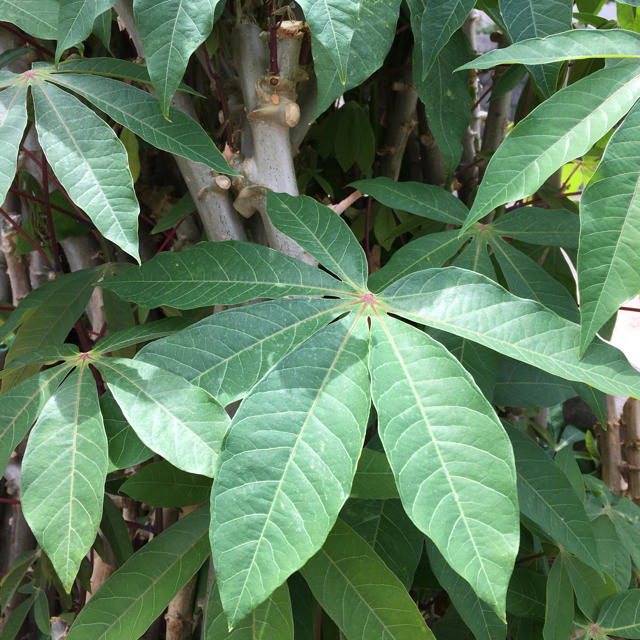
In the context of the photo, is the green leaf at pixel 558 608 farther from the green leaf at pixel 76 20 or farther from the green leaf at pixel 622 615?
the green leaf at pixel 76 20

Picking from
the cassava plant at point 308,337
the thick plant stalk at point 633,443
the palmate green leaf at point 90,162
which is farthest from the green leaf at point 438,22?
the thick plant stalk at point 633,443

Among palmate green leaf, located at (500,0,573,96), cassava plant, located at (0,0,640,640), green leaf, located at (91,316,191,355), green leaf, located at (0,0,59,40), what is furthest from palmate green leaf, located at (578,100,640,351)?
green leaf, located at (0,0,59,40)

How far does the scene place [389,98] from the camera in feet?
2.64

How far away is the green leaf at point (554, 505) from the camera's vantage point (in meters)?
0.52

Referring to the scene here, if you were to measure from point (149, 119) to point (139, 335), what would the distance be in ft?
0.58

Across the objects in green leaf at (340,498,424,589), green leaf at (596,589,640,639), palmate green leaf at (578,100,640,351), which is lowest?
green leaf at (596,589,640,639)

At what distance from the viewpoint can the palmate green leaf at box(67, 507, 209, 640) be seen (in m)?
0.49

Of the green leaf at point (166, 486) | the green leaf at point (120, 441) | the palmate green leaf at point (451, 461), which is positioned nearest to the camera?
the palmate green leaf at point (451, 461)

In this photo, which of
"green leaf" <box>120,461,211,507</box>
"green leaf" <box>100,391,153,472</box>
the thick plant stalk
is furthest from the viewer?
the thick plant stalk

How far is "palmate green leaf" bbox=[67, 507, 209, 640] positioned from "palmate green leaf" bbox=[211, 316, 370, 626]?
0.21m

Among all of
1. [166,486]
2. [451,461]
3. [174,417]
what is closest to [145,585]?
[166,486]

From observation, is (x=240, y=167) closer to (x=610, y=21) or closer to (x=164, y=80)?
(x=164, y=80)

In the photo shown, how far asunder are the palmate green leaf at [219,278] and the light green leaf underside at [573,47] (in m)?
0.19

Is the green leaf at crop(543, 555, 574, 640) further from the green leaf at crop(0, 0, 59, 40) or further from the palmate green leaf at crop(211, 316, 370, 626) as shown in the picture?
the green leaf at crop(0, 0, 59, 40)
